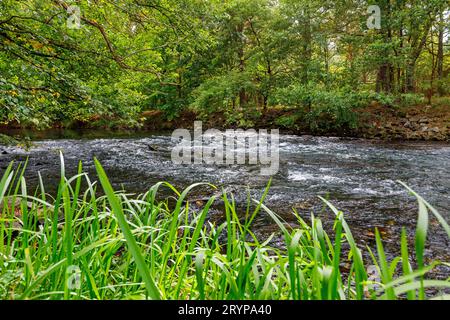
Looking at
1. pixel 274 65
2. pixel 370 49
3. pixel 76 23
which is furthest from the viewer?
pixel 274 65

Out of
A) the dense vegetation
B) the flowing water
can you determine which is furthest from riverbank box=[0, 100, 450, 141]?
the flowing water

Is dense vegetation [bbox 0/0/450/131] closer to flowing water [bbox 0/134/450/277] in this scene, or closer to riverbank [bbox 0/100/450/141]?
riverbank [bbox 0/100/450/141]

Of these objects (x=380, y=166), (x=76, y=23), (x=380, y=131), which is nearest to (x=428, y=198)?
(x=380, y=166)

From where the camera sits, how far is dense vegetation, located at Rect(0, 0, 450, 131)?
3406 mm

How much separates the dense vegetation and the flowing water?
1.73 metres

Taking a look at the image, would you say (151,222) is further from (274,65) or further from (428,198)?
(274,65)

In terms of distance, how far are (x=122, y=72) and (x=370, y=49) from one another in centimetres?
1164

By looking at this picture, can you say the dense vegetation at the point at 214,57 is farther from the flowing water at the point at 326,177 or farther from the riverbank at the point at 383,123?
the flowing water at the point at 326,177

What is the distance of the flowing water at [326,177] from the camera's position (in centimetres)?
379

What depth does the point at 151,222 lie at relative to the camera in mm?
1842

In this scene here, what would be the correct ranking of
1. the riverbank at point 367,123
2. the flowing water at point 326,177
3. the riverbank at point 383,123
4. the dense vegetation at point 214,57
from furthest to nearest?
1. the riverbank at point 367,123
2. the riverbank at point 383,123
3. the flowing water at point 326,177
4. the dense vegetation at point 214,57

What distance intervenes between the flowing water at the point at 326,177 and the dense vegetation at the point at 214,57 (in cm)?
173

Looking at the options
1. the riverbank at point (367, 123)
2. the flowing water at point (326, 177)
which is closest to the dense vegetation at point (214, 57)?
the riverbank at point (367, 123)

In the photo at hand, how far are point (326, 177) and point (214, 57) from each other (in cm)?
1522
